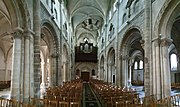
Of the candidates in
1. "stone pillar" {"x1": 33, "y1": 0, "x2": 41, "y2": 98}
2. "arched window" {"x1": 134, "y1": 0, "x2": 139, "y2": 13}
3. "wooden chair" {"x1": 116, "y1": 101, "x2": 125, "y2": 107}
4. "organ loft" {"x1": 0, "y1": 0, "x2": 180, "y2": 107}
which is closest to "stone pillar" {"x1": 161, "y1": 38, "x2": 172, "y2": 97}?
"organ loft" {"x1": 0, "y1": 0, "x2": 180, "y2": 107}

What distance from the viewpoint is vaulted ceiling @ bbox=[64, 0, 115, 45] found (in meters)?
31.1

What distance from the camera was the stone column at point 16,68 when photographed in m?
10.5

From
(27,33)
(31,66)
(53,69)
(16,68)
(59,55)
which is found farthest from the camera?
(59,55)

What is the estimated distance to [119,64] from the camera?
21562 millimetres

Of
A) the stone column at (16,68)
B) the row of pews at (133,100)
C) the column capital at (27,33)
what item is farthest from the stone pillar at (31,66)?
the row of pews at (133,100)

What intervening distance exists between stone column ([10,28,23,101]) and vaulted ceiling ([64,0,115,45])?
1874 cm

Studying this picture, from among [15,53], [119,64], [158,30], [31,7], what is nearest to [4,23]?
[31,7]

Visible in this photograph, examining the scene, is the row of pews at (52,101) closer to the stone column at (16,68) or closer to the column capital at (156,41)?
the stone column at (16,68)

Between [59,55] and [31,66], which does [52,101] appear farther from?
[59,55]

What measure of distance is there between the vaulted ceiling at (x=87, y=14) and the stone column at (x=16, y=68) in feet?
61.5

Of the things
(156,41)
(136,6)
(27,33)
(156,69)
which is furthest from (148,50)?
(27,33)

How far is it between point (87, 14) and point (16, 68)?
28362 mm

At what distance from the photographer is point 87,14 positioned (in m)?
37.4

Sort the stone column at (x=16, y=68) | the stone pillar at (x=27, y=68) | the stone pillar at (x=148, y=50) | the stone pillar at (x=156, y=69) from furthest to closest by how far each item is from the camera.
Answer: the stone pillar at (x=148, y=50)
the stone pillar at (x=156, y=69)
the stone pillar at (x=27, y=68)
the stone column at (x=16, y=68)
